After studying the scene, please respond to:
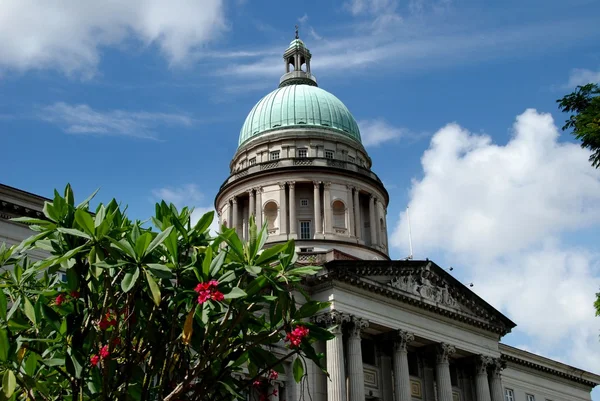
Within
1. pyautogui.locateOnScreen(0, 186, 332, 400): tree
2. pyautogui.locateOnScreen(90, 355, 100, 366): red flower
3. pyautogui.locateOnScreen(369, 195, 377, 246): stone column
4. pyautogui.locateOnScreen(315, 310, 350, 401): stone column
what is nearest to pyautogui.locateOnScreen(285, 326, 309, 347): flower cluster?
pyautogui.locateOnScreen(0, 186, 332, 400): tree

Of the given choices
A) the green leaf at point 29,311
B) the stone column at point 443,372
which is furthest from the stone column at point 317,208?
the green leaf at point 29,311

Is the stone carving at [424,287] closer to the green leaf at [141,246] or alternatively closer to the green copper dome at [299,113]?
the green copper dome at [299,113]

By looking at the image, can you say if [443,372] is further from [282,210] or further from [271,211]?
[271,211]

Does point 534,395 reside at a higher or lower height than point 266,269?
higher

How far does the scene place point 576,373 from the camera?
61219mm

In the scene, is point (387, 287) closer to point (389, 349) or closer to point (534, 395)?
point (389, 349)

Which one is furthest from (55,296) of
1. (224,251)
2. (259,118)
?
(259,118)

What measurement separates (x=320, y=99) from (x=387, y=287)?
79.0ft

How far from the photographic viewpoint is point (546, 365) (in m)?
58.0

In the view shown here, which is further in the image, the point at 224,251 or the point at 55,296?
the point at 55,296

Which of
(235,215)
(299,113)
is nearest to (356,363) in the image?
(235,215)

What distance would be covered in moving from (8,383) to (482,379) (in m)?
38.9

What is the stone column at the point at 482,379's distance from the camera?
45.8 metres

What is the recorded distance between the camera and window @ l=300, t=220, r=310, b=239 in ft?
173
